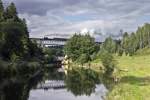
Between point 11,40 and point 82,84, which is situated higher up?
point 11,40

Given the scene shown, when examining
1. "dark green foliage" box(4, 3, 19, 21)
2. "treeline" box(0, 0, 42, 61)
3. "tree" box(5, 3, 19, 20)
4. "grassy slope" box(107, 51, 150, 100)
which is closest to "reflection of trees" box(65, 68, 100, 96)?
"grassy slope" box(107, 51, 150, 100)

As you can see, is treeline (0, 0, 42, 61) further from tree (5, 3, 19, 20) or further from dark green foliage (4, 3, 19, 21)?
tree (5, 3, 19, 20)

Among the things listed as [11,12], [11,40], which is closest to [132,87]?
[11,40]

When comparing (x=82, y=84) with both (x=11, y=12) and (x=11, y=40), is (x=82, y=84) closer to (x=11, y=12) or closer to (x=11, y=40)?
(x=11, y=40)

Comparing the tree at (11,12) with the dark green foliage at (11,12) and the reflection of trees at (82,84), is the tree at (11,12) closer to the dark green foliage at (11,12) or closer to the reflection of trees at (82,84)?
the dark green foliage at (11,12)

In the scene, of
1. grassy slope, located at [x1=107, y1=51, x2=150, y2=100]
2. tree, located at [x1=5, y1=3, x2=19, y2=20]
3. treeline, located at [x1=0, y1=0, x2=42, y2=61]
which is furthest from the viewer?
tree, located at [x1=5, y1=3, x2=19, y2=20]

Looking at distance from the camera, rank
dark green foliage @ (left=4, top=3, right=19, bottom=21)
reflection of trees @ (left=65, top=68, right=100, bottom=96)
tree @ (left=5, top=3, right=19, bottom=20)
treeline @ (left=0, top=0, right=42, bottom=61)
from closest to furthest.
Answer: reflection of trees @ (left=65, top=68, right=100, bottom=96) < treeline @ (left=0, top=0, right=42, bottom=61) < dark green foliage @ (left=4, top=3, right=19, bottom=21) < tree @ (left=5, top=3, right=19, bottom=20)

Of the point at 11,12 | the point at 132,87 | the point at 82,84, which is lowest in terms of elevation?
the point at 82,84

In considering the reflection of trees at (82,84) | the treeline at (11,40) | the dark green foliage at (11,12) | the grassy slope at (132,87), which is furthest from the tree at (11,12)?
the grassy slope at (132,87)

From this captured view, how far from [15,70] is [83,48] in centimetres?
10126

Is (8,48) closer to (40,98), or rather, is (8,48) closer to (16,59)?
(16,59)

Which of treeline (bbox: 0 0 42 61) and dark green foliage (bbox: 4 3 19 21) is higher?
dark green foliage (bbox: 4 3 19 21)

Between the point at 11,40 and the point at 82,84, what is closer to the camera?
the point at 82,84

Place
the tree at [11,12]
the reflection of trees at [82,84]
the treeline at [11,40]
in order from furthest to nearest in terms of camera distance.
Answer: the tree at [11,12]
the treeline at [11,40]
the reflection of trees at [82,84]
